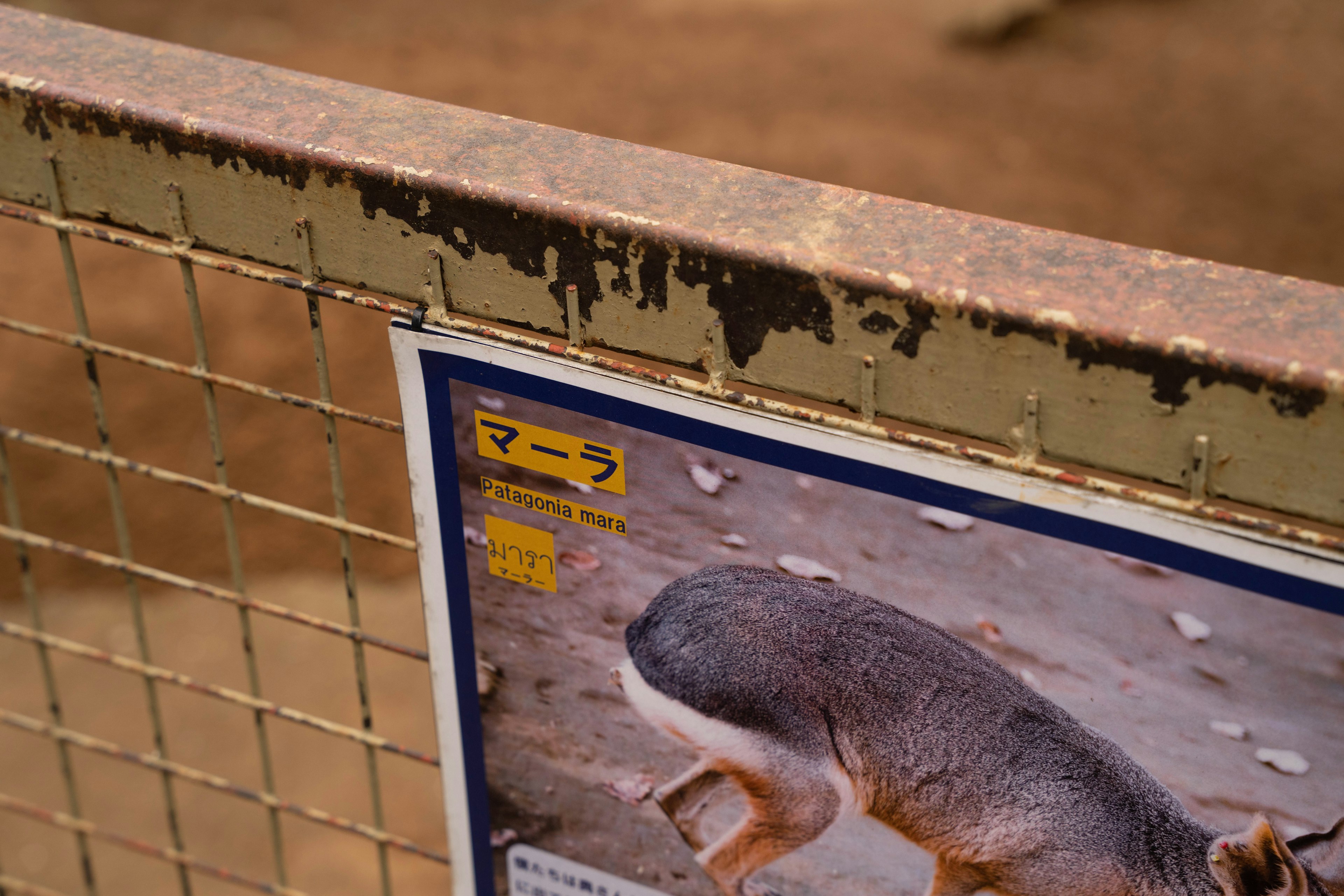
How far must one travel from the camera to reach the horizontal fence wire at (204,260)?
38.3 inches

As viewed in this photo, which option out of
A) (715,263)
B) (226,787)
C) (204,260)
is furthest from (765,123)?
(715,263)

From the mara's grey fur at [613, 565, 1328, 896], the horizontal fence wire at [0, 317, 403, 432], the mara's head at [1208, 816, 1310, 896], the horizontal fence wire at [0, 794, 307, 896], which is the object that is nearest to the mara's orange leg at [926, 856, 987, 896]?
the mara's grey fur at [613, 565, 1328, 896]

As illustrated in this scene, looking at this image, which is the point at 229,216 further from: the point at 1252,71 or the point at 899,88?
the point at 1252,71

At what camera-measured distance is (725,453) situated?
36.0 inches

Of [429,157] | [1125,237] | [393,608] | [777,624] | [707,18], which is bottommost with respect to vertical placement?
[393,608]

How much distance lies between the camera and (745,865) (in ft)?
3.63

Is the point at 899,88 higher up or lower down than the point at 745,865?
lower down

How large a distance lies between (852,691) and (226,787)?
0.73 m

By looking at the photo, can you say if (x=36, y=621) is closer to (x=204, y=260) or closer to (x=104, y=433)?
(x=104, y=433)

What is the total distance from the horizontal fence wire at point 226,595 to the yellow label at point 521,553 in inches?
5.1

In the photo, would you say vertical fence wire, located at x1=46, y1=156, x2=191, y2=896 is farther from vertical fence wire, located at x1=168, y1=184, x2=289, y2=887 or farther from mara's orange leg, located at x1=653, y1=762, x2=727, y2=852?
mara's orange leg, located at x1=653, y1=762, x2=727, y2=852

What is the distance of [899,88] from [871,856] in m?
4.66

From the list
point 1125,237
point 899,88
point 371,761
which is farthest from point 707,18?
point 371,761

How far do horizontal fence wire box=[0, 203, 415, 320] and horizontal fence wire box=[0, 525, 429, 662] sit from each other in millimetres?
294
